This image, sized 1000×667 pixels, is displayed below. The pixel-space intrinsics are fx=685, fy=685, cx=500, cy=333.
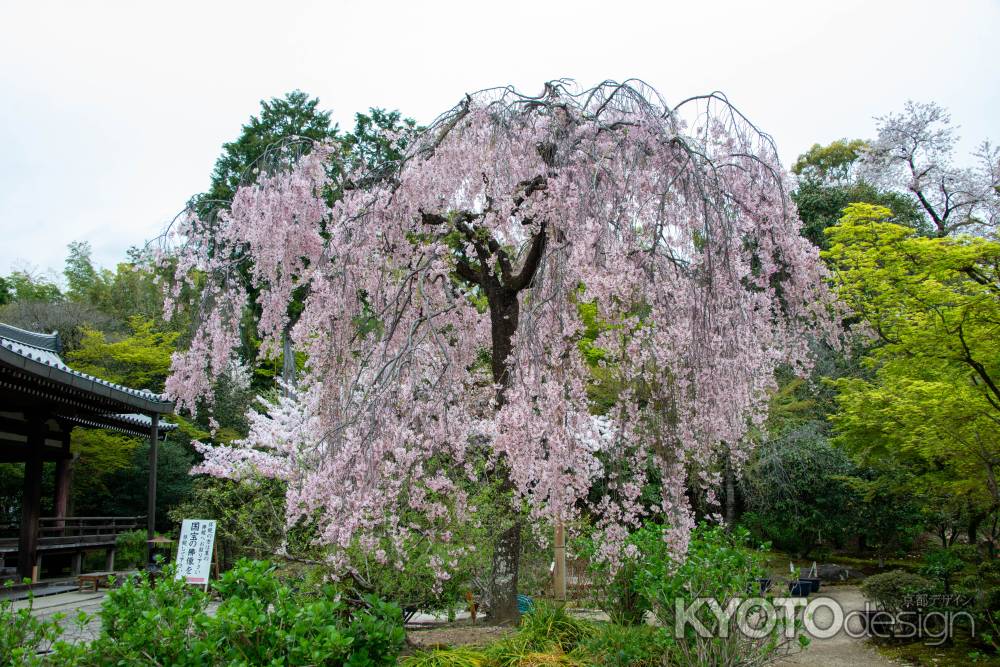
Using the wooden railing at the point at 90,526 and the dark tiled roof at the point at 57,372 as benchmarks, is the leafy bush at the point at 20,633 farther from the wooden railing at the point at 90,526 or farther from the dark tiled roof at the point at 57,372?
the wooden railing at the point at 90,526

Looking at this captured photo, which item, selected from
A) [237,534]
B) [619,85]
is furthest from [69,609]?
[619,85]

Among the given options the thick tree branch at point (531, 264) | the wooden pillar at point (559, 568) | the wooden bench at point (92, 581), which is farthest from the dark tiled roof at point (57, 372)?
the wooden pillar at point (559, 568)

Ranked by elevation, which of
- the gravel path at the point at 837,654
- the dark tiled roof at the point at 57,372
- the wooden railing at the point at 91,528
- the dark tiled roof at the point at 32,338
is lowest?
the gravel path at the point at 837,654

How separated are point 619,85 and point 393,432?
109 inches

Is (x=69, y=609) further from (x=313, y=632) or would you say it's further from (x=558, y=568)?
(x=313, y=632)

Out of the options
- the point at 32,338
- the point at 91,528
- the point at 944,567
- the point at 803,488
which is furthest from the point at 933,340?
the point at 32,338

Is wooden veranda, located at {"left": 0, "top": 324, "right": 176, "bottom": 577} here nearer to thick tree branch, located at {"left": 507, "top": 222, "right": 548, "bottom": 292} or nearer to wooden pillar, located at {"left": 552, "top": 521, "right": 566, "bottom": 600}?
thick tree branch, located at {"left": 507, "top": 222, "right": 548, "bottom": 292}

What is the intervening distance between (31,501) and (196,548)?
501cm

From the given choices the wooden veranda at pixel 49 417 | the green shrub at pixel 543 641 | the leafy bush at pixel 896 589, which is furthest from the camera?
the wooden veranda at pixel 49 417

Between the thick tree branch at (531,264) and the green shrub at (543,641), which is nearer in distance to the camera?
the green shrub at (543,641)

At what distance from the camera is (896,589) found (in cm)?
739

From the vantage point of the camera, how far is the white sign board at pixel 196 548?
6473 mm

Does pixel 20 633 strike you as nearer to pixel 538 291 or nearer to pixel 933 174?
pixel 538 291

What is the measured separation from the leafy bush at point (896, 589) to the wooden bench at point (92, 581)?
33.9 ft
